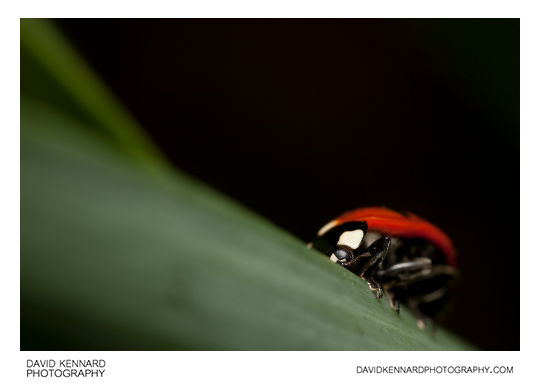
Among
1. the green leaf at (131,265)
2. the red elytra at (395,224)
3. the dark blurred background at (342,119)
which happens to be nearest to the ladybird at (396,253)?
the red elytra at (395,224)

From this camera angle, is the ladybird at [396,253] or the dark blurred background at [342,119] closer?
the ladybird at [396,253]

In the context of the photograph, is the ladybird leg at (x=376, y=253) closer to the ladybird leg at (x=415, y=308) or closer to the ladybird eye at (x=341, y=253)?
the ladybird eye at (x=341, y=253)
